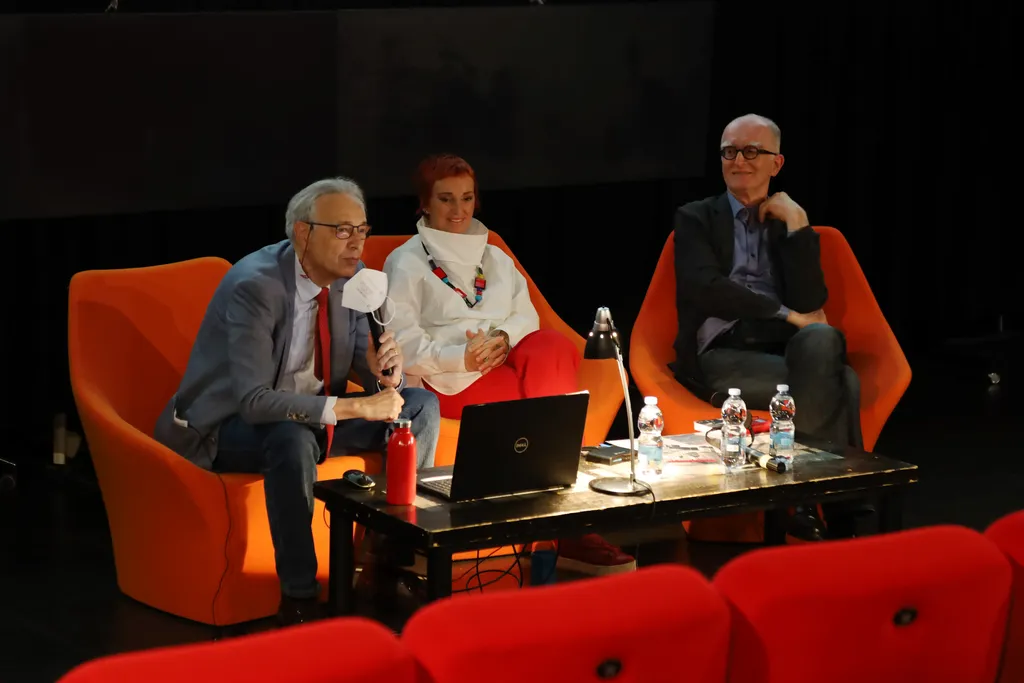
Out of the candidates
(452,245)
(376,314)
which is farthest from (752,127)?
(376,314)

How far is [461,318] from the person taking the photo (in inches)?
188

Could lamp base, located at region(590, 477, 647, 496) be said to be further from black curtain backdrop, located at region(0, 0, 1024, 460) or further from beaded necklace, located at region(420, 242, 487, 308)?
black curtain backdrop, located at region(0, 0, 1024, 460)

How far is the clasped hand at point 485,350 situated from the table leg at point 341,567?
1.05m

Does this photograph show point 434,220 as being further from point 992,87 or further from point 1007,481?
point 992,87

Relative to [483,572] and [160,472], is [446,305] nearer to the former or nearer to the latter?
[483,572]

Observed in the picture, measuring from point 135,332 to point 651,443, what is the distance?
1550mm

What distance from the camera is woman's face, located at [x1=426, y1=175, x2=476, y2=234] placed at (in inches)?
185

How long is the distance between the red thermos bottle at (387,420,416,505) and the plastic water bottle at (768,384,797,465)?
1.05 meters

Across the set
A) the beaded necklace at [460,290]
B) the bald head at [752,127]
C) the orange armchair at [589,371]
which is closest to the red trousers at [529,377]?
the orange armchair at [589,371]

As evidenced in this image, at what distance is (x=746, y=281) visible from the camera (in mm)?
5078

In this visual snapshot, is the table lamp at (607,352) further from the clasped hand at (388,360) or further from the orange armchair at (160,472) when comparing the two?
the orange armchair at (160,472)

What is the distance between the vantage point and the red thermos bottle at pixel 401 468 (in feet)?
11.3

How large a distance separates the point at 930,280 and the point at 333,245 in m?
4.94

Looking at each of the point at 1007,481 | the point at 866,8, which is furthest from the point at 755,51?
the point at 1007,481
